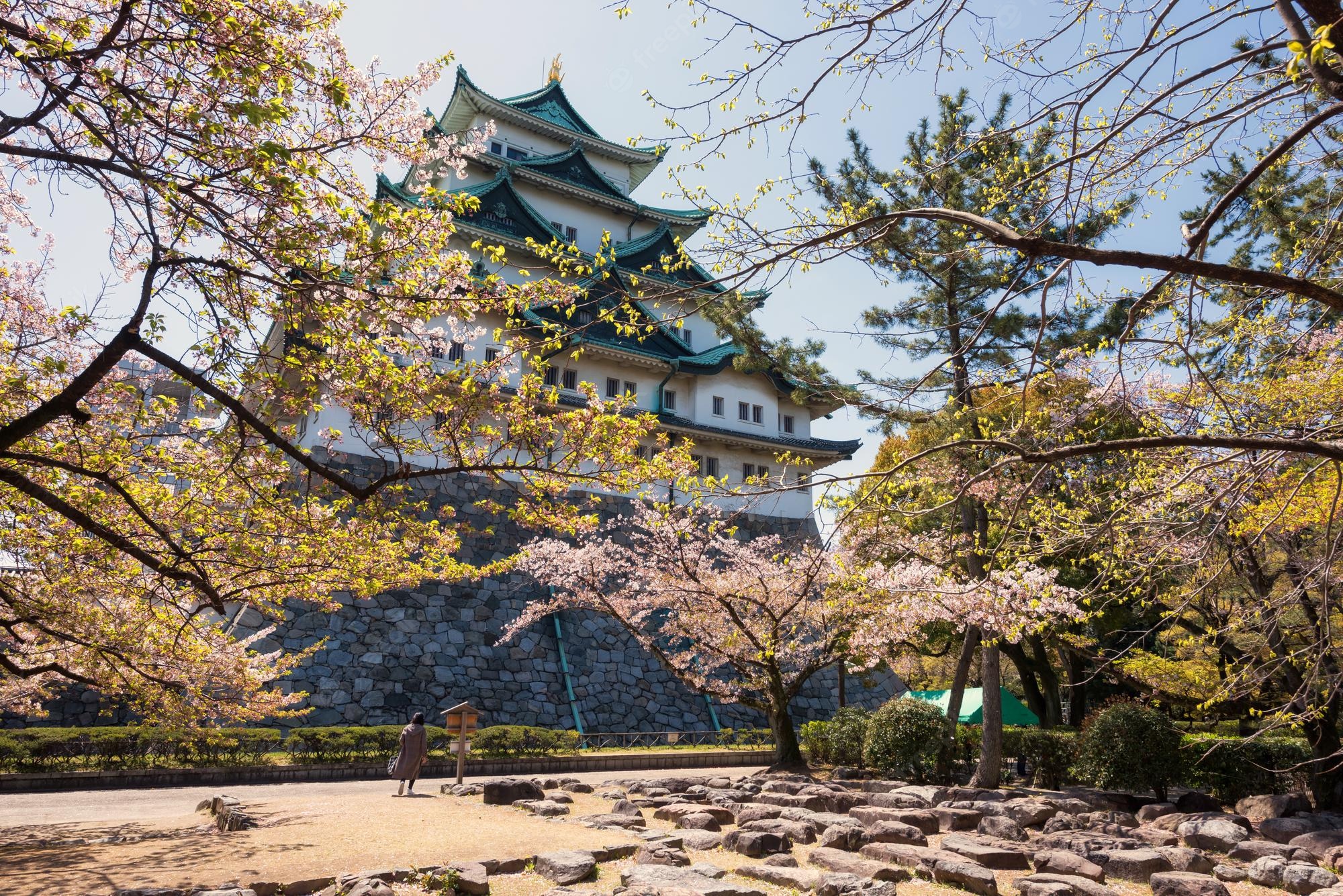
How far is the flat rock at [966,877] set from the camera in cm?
698

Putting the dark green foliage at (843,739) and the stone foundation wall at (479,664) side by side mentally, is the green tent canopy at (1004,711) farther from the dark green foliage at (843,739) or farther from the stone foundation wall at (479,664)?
the dark green foliage at (843,739)

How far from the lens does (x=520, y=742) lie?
19.6m

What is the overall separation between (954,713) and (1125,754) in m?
7.35

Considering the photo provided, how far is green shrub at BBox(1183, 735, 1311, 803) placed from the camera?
44.5 feet

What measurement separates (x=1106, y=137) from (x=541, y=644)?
22990 millimetres

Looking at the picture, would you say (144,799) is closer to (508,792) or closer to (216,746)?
(216,746)

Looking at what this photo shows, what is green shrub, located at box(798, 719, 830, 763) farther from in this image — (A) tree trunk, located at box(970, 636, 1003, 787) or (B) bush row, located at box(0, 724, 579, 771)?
(B) bush row, located at box(0, 724, 579, 771)

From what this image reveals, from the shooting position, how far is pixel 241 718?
1278 centimetres

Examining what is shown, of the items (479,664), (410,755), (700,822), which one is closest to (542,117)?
(479,664)

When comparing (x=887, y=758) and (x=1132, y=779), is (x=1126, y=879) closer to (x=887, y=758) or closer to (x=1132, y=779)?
(x=1132, y=779)

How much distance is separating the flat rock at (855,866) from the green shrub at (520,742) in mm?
12348

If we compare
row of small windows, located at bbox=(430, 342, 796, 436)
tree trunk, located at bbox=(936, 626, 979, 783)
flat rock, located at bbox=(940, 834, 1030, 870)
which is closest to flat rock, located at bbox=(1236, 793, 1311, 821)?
tree trunk, located at bbox=(936, 626, 979, 783)

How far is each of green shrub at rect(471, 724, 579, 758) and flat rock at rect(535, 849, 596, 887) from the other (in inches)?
468

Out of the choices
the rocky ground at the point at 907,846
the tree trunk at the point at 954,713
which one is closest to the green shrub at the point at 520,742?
the rocky ground at the point at 907,846
